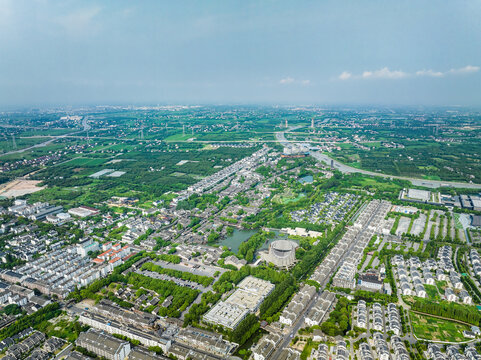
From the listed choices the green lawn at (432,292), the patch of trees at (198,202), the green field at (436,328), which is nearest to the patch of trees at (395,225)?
the green lawn at (432,292)

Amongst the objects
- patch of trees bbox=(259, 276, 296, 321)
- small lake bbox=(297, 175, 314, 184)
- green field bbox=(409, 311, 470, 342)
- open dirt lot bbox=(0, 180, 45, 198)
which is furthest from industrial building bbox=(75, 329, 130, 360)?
small lake bbox=(297, 175, 314, 184)

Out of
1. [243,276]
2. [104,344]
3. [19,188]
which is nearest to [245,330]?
→ [243,276]

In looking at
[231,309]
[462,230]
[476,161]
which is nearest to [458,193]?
[462,230]

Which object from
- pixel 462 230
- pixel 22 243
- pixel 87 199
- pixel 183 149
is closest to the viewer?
pixel 22 243

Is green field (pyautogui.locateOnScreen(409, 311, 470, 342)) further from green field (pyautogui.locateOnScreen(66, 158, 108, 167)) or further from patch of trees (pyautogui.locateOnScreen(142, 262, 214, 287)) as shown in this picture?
green field (pyautogui.locateOnScreen(66, 158, 108, 167))

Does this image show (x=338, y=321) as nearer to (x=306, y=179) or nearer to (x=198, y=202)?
(x=198, y=202)

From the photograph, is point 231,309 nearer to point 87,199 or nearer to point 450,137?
point 87,199

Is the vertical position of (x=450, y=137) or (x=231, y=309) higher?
(x=450, y=137)
